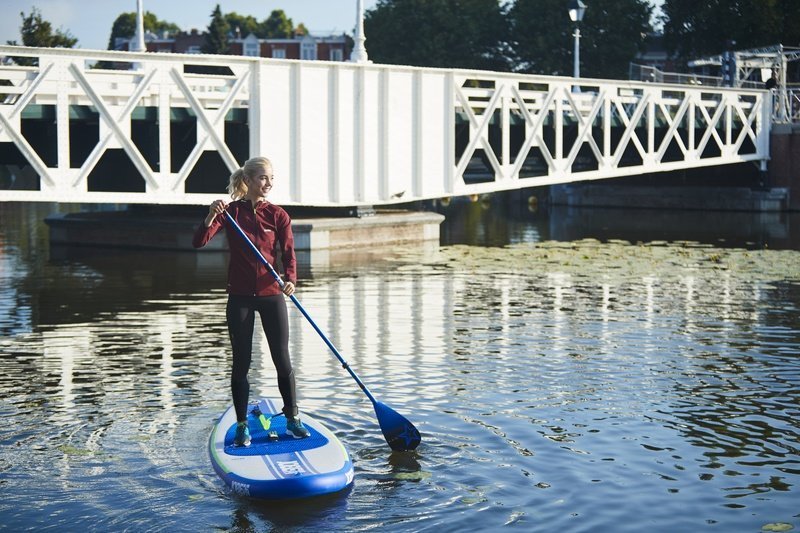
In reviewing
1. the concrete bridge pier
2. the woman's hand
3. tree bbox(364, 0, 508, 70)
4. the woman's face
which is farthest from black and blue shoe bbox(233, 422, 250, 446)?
tree bbox(364, 0, 508, 70)

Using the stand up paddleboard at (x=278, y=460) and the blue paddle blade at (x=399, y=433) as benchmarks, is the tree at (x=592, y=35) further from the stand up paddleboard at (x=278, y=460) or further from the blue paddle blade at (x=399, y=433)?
the stand up paddleboard at (x=278, y=460)

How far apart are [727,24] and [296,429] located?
61768 mm

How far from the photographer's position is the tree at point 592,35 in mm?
76625

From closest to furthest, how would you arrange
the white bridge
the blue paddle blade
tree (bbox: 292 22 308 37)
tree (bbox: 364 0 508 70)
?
the blue paddle blade → the white bridge → tree (bbox: 364 0 508 70) → tree (bbox: 292 22 308 37)

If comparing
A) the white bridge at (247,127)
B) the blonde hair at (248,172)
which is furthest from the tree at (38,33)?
the blonde hair at (248,172)

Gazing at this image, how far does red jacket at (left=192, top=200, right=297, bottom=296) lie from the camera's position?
9.41 meters

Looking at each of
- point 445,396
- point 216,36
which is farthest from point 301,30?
point 445,396

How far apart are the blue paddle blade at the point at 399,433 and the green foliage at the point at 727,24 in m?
59.5

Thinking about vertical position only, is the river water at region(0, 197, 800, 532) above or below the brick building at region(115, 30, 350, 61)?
below

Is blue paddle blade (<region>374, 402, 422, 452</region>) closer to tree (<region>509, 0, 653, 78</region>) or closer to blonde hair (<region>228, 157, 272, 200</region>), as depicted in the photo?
blonde hair (<region>228, 157, 272, 200</region>)

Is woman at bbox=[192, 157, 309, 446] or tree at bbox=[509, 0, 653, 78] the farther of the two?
tree at bbox=[509, 0, 653, 78]

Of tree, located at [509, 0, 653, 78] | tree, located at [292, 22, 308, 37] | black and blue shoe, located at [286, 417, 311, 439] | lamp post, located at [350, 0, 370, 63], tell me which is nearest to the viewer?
black and blue shoe, located at [286, 417, 311, 439]

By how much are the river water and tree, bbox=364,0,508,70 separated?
59102mm

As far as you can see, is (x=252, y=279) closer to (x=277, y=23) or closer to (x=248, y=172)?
(x=248, y=172)
